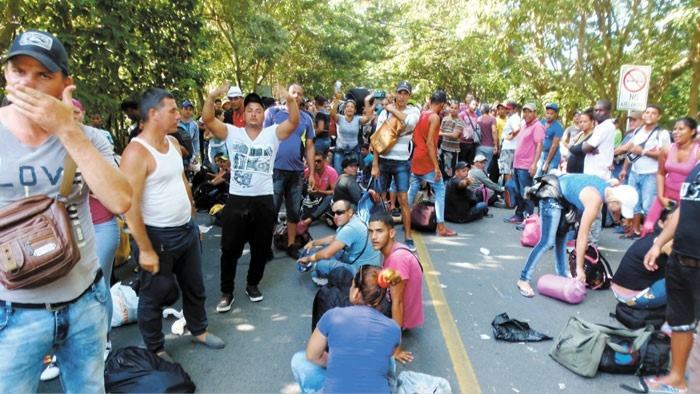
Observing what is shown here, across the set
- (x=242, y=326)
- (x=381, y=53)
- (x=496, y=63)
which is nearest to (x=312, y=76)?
(x=381, y=53)

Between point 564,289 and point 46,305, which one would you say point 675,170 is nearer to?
point 564,289

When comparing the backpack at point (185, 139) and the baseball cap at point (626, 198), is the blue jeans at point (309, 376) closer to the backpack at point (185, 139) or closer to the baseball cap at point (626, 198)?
the baseball cap at point (626, 198)

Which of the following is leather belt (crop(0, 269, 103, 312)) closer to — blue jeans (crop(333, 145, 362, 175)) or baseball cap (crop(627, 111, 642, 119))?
blue jeans (crop(333, 145, 362, 175))

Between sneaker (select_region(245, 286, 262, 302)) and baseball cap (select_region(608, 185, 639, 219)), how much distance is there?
11.3 ft

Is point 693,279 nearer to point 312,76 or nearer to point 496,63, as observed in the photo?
point 496,63

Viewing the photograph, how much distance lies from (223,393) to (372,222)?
5.53 ft

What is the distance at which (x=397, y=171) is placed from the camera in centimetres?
603

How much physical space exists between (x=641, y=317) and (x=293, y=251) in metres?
3.81

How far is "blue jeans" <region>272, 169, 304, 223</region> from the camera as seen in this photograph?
5.61m

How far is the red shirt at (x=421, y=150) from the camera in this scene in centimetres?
626

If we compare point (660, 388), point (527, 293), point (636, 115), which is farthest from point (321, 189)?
point (636, 115)

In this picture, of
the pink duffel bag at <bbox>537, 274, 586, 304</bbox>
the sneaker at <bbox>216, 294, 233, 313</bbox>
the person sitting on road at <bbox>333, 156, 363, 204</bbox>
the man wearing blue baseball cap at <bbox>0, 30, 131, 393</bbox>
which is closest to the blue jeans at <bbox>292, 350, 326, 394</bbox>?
the man wearing blue baseball cap at <bbox>0, 30, 131, 393</bbox>

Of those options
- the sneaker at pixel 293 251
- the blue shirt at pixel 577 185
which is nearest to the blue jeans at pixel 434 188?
the sneaker at pixel 293 251

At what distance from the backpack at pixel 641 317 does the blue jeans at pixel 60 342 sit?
4.08 m
